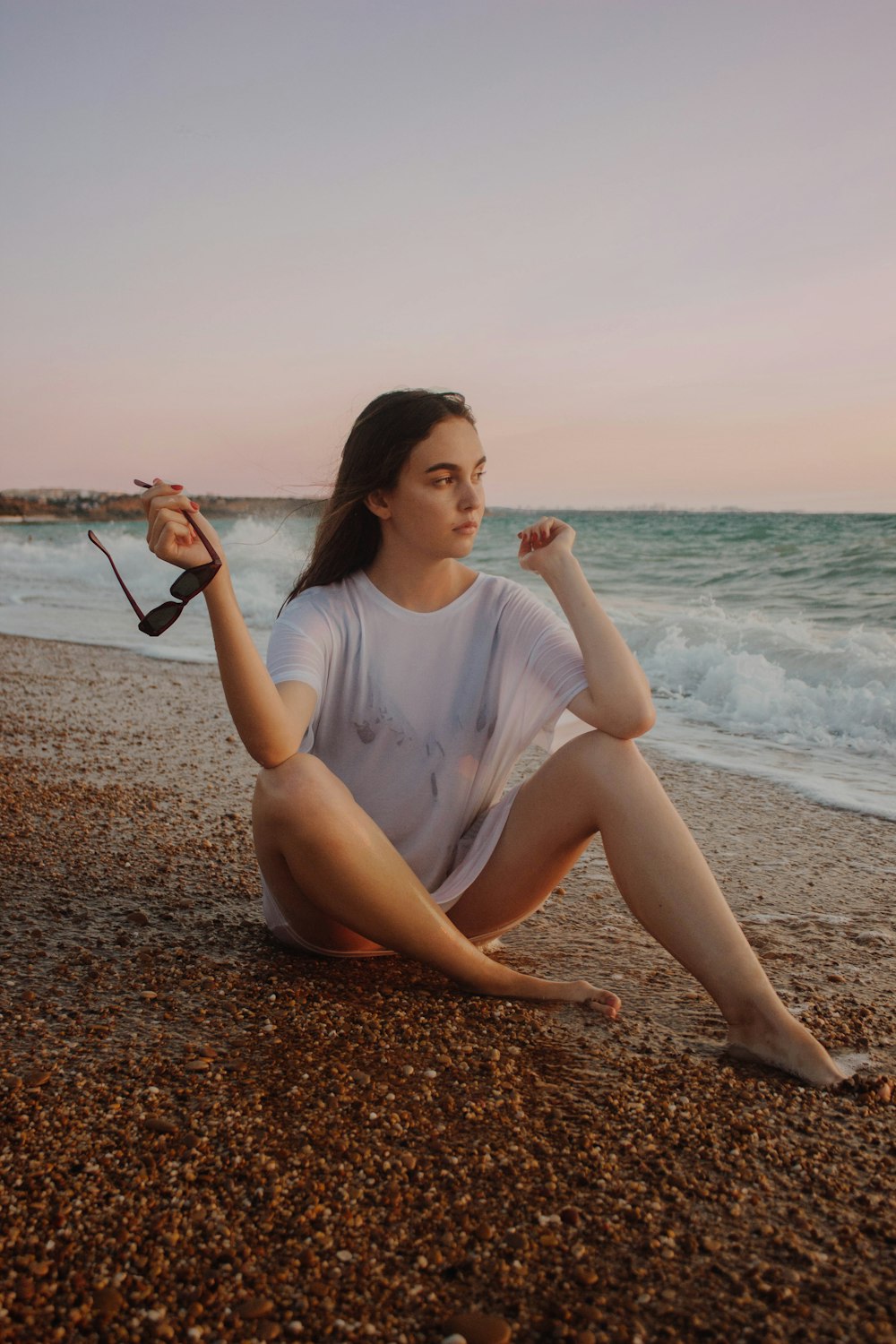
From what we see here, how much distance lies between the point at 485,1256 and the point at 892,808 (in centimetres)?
469

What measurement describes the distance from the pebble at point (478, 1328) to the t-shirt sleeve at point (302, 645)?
5.27ft

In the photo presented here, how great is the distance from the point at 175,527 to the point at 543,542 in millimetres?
1282

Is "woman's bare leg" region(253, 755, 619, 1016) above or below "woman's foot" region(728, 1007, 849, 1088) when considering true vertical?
above

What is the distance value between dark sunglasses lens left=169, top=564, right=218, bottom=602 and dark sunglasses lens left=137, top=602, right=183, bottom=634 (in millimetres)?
34

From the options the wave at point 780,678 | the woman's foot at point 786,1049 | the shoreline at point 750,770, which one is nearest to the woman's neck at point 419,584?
the woman's foot at point 786,1049

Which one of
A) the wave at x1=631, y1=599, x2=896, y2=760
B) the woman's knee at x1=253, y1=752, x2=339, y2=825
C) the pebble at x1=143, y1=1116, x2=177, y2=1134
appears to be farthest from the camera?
the wave at x1=631, y1=599, x2=896, y2=760

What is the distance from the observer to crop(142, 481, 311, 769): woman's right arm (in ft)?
7.95

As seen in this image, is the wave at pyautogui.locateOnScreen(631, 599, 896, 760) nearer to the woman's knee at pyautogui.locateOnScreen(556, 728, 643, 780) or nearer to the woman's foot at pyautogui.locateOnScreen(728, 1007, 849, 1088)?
the woman's knee at pyautogui.locateOnScreen(556, 728, 643, 780)

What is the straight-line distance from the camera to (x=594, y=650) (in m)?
2.95

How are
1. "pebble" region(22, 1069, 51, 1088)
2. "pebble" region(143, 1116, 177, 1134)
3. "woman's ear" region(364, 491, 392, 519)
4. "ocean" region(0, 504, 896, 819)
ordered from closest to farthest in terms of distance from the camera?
"pebble" region(143, 1116, 177, 1134) → "pebble" region(22, 1069, 51, 1088) → "woman's ear" region(364, 491, 392, 519) → "ocean" region(0, 504, 896, 819)

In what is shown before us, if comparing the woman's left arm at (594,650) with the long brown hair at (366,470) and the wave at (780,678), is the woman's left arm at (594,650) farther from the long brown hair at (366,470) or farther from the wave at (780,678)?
the wave at (780,678)

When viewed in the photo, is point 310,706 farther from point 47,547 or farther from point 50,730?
point 47,547

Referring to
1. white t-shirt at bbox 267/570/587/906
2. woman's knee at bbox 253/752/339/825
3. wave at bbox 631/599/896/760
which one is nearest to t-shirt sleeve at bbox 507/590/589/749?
white t-shirt at bbox 267/570/587/906

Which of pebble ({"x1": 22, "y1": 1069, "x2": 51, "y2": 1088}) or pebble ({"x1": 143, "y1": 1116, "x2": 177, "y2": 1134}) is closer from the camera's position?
pebble ({"x1": 143, "y1": 1116, "x2": 177, "y2": 1134})
